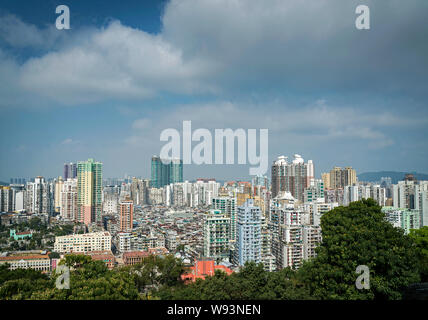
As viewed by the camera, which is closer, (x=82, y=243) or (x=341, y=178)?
(x=82, y=243)

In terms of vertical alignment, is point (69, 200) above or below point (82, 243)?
above

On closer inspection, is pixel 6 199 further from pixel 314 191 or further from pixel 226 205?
pixel 314 191

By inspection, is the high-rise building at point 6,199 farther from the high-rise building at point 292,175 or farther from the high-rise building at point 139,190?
the high-rise building at point 292,175

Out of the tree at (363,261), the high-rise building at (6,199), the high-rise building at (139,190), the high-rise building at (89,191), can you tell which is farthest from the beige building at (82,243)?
the tree at (363,261)
